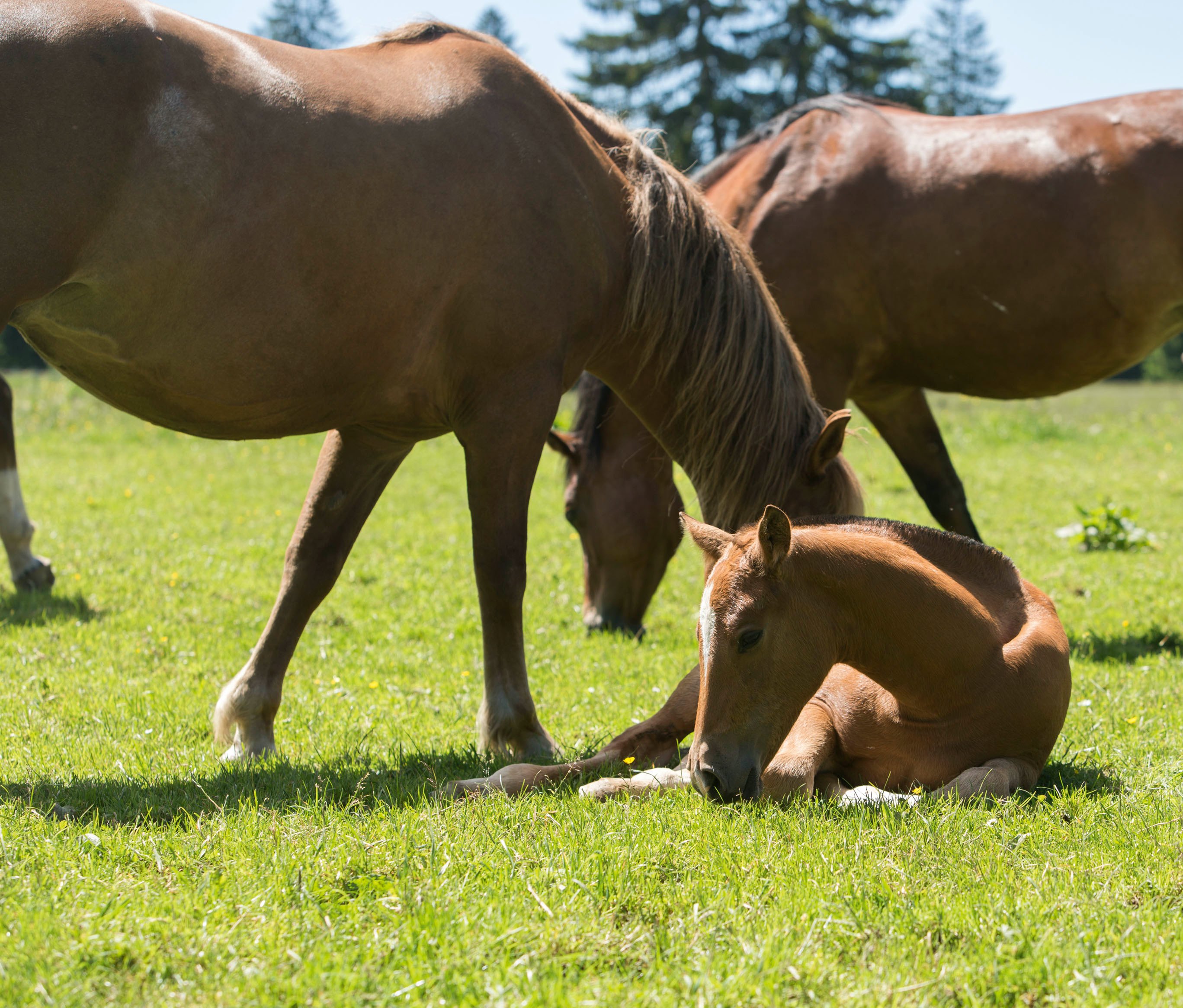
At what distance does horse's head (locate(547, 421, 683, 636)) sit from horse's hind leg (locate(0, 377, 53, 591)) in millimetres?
3448

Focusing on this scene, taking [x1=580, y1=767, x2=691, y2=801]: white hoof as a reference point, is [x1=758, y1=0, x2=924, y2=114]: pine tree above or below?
above

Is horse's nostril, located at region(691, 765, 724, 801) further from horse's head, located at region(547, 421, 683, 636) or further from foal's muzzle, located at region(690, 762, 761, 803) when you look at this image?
horse's head, located at region(547, 421, 683, 636)

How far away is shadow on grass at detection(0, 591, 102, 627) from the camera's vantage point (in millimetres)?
6320

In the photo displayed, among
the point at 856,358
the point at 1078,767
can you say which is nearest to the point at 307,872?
the point at 1078,767

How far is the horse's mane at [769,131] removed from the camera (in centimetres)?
681

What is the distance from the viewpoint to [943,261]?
6.25 meters

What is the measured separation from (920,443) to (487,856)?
4.81 m

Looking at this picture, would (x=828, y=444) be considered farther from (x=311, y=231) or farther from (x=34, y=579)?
(x=34, y=579)

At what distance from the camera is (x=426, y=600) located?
7469mm

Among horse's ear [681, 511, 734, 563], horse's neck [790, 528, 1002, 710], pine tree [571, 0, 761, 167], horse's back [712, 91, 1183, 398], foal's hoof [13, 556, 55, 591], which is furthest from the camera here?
pine tree [571, 0, 761, 167]

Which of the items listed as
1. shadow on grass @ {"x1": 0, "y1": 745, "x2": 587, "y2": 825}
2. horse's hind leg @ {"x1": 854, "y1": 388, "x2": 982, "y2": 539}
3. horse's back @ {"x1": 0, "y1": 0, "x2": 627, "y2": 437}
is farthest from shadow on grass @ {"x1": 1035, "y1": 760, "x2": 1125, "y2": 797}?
horse's hind leg @ {"x1": 854, "y1": 388, "x2": 982, "y2": 539}

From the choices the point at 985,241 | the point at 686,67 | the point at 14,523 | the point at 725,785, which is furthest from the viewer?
the point at 686,67

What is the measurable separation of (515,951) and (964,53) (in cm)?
6241

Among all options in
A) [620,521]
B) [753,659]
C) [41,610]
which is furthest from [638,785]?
[41,610]
